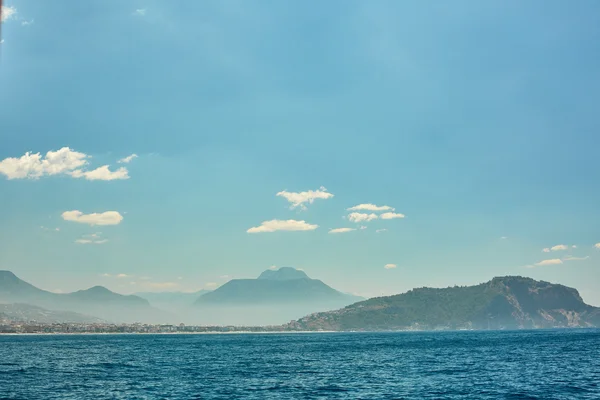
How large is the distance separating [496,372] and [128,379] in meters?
68.7

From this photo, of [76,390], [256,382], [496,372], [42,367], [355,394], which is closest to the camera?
[355,394]

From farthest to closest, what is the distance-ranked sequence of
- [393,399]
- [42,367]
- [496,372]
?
[42,367]
[496,372]
[393,399]

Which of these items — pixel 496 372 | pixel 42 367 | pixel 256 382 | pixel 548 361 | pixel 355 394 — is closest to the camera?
pixel 355 394

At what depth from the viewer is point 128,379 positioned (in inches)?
3479

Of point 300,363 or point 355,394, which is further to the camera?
point 300,363

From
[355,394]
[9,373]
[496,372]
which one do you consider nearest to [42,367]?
[9,373]

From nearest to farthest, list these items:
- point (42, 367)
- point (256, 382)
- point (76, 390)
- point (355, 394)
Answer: point (355, 394)
point (76, 390)
point (256, 382)
point (42, 367)

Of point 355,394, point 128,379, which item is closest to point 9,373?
point 128,379

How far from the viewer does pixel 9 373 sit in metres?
99.0

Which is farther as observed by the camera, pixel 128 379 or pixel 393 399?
pixel 128 379

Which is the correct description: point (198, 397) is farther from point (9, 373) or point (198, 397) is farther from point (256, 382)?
point (9, 373)

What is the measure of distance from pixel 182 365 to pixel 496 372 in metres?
68.7

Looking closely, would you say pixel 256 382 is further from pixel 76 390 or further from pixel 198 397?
pixel 76 390

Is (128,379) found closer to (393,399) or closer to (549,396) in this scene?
(393,399)
